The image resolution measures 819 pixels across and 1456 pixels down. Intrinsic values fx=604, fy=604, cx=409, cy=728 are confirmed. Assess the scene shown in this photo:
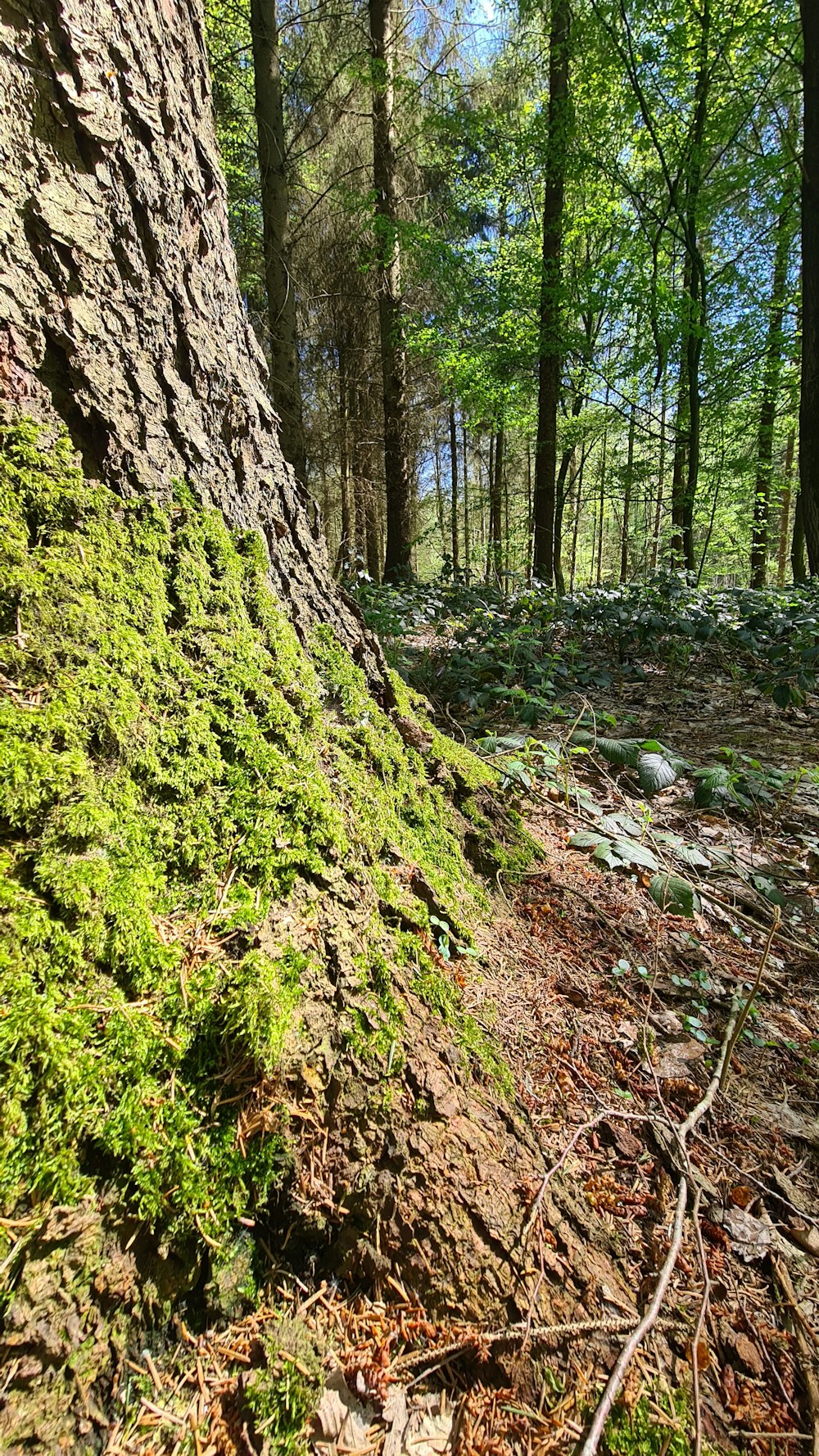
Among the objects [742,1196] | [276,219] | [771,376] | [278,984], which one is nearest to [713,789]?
[742,1196]

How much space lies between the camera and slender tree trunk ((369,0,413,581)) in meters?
7.71

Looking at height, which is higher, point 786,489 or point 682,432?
point 786,489

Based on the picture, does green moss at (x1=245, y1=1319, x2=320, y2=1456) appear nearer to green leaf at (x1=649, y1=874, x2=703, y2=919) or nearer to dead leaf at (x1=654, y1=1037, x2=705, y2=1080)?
dead leaf at (x1=654, y1=1037, x2=705, y2=1080)

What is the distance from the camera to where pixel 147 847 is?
987 mm

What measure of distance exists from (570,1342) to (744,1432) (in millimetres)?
300

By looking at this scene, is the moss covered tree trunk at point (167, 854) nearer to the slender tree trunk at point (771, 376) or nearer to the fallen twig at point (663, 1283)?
the fallen twig at point (663, 1283)

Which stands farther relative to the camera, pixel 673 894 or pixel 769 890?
pixel 769 890

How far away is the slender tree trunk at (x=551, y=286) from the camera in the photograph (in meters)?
7.57

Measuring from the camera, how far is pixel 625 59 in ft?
24.3

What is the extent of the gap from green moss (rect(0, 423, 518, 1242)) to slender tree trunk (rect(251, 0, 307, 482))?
540cm

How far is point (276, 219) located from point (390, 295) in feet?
7.33

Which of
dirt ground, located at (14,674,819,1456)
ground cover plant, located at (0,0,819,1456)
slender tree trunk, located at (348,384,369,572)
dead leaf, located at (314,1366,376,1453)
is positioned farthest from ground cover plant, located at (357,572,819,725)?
slender tree trunk, located at (348,384,369,572)

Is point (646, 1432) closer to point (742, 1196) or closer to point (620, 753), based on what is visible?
point (742, 1196)

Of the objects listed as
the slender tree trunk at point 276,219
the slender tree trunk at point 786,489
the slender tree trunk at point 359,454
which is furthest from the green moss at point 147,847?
the slender tree trunk at point 786,489
